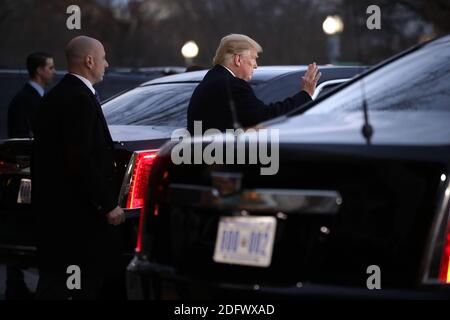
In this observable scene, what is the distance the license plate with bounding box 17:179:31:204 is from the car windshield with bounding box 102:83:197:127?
95cm

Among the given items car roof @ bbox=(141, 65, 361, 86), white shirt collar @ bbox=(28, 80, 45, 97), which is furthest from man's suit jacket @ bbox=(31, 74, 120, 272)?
white shirt collar @ bbox=(28, 80, 45, 97)

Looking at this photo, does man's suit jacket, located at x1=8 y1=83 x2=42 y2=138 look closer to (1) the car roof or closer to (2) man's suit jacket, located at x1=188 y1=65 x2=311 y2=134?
(1) the car roof

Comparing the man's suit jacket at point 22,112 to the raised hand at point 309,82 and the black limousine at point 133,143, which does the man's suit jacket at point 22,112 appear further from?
the raised hand at point 309,82

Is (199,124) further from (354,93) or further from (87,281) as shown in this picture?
(354,93)

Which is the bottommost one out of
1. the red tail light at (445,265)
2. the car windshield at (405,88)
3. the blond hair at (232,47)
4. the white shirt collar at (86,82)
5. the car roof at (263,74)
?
the red tail light at (445,265)

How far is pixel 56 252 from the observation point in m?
6.10

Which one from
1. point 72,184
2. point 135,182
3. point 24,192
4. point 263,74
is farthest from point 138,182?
point 263,74

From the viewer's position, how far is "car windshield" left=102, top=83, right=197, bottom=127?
25.2 feet

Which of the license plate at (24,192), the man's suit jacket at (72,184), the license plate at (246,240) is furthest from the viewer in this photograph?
the license plate at (24,192)

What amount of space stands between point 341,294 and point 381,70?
170 cm

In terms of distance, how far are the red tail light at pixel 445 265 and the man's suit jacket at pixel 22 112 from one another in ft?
22.8

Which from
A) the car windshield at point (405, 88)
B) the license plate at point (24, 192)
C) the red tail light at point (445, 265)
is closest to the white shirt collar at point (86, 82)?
the license plate at point (24, 192)

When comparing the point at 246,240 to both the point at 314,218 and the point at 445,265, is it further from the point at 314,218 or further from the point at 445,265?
the point at 445,265

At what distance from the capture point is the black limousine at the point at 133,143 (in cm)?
665
